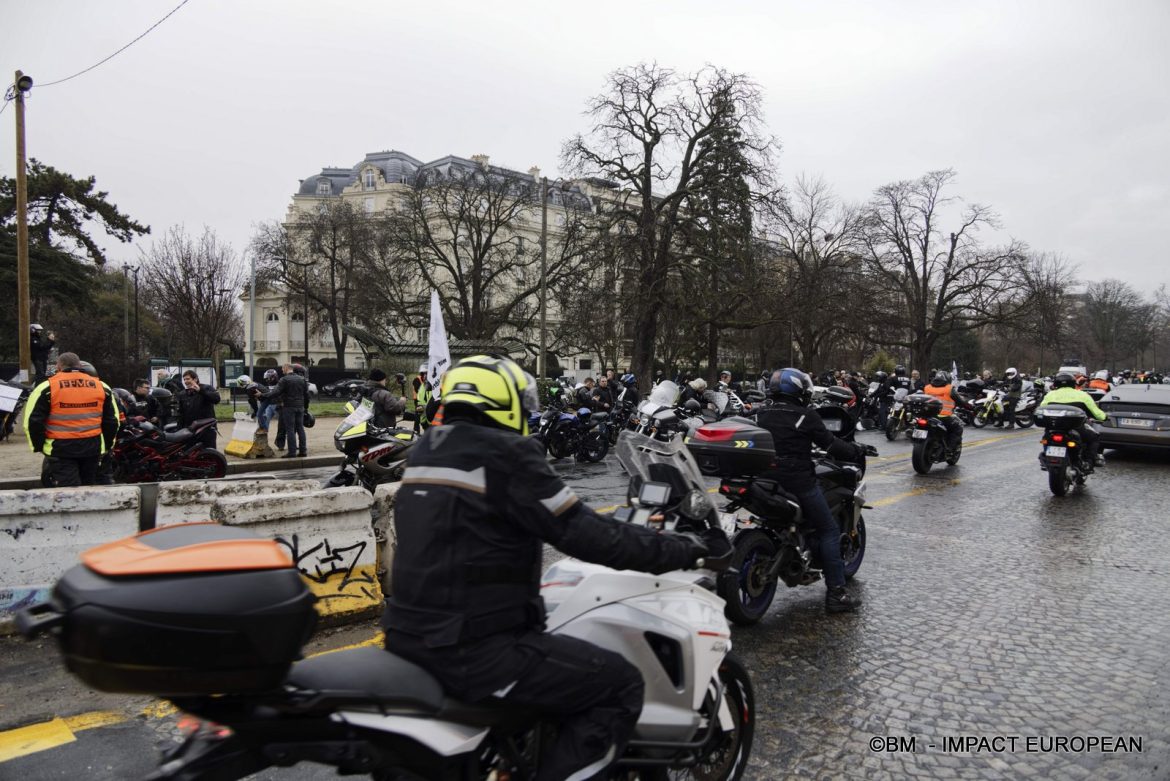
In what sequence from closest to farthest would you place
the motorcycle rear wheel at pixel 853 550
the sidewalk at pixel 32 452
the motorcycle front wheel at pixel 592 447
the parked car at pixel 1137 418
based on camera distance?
the motorcycle rear wheel at pixel 853 550, the sidewalk at pixel 32 452, the parked car at pixel 1137 418, the motorcycle front wheel at pixel 592 447

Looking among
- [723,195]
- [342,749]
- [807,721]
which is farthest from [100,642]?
[723,195]

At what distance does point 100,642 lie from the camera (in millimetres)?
1566

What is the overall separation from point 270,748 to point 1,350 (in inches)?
1545

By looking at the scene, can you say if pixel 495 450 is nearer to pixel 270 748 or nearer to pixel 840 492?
pixel 270 748

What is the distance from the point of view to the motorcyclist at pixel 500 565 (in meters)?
2.08

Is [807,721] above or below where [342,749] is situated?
below

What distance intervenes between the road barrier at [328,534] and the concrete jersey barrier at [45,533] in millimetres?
703

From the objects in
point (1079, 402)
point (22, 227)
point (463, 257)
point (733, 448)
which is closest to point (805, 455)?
point (733, 448)

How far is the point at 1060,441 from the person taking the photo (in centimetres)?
994

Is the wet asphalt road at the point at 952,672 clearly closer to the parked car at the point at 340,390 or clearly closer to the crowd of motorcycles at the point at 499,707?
the crowd of motorcycles at the point at 499,707

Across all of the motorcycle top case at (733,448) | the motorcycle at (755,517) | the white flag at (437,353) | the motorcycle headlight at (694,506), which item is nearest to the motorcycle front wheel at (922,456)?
the motorcycle at (755,517)

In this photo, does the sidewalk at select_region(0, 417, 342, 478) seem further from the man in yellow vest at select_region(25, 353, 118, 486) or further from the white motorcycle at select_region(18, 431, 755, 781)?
the white motorcycle at select_region(18, 431, 755, 781)

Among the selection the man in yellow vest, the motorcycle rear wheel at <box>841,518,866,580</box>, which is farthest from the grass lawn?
the motorcycle rear wheel at <box>841,518,866,580</box>

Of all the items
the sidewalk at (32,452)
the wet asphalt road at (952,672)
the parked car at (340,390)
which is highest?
the parked car at (340,390)
